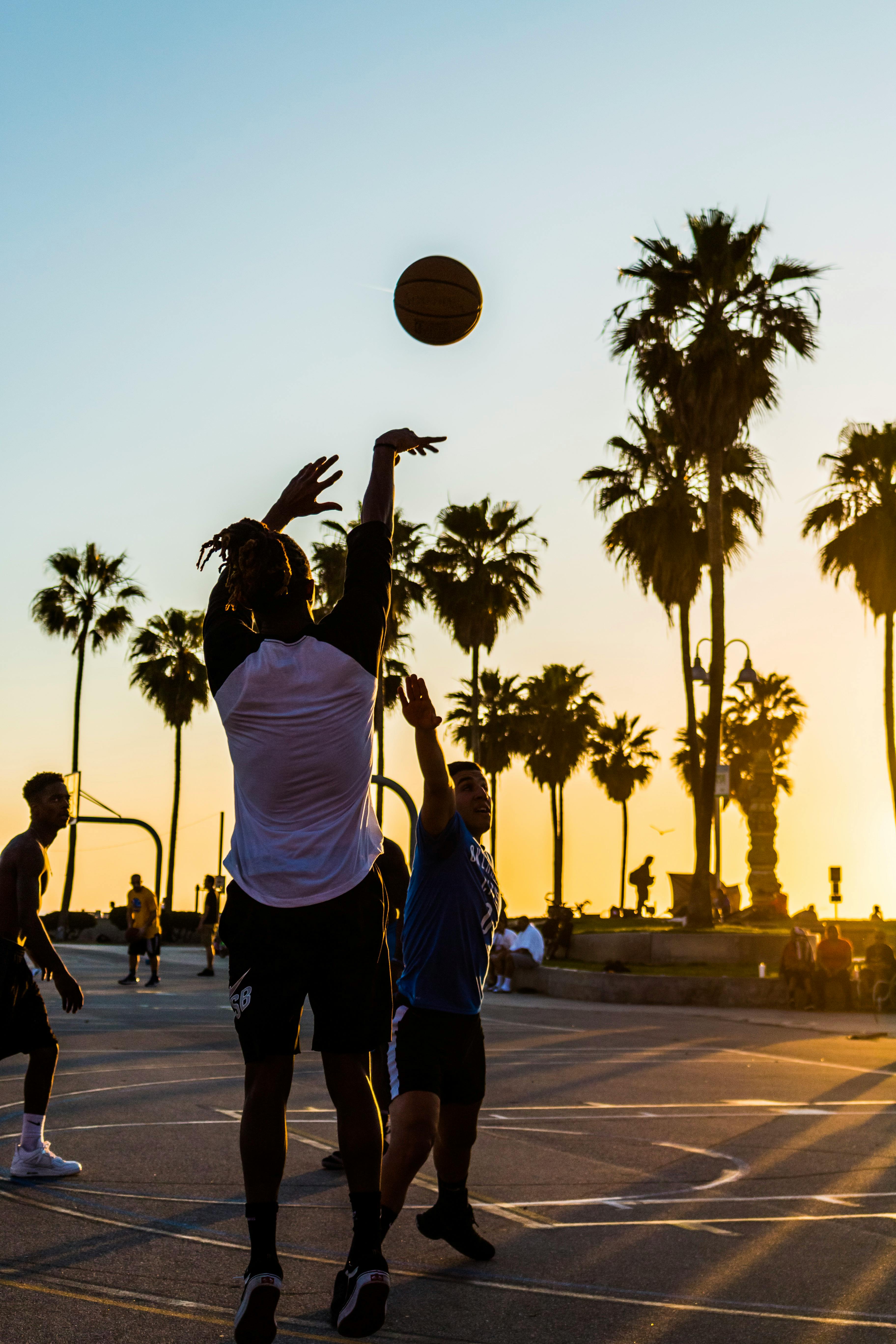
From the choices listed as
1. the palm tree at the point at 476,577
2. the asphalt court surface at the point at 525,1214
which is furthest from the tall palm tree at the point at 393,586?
the asphalt court surface at the point at 525,1214

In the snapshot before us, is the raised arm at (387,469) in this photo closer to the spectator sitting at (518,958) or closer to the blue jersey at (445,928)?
the blue jersey at (445,928)

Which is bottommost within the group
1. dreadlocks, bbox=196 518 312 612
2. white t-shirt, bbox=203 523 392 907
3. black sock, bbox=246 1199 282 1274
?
black sock, bbox=246 1199 282 1274

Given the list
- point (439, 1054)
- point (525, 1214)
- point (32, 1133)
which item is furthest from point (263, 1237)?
point (32, 1133)

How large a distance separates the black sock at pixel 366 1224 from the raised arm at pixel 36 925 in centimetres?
352

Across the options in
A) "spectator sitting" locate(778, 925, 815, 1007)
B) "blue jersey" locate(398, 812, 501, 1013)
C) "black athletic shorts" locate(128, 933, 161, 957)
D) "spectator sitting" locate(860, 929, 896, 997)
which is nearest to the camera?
"blue jersey" locate(398, 812, 501, 1013)

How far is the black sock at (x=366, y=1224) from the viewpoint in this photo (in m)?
3.61

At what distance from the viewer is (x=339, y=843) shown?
3.75 meters

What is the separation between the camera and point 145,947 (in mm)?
24766

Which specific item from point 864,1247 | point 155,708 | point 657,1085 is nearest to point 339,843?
point 864,1247

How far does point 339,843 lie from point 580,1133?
587cm

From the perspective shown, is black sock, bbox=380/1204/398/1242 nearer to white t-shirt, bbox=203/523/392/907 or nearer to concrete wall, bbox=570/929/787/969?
white t-shirt, bbox=203/523/392/907

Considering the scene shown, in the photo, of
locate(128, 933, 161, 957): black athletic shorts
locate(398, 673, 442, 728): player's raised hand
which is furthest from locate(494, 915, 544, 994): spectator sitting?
locate(398, 673, 442, 728): player's raised hand

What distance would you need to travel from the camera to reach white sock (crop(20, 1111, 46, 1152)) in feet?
22.0

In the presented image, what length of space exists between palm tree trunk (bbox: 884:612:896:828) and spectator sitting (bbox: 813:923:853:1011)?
39.4 feet
